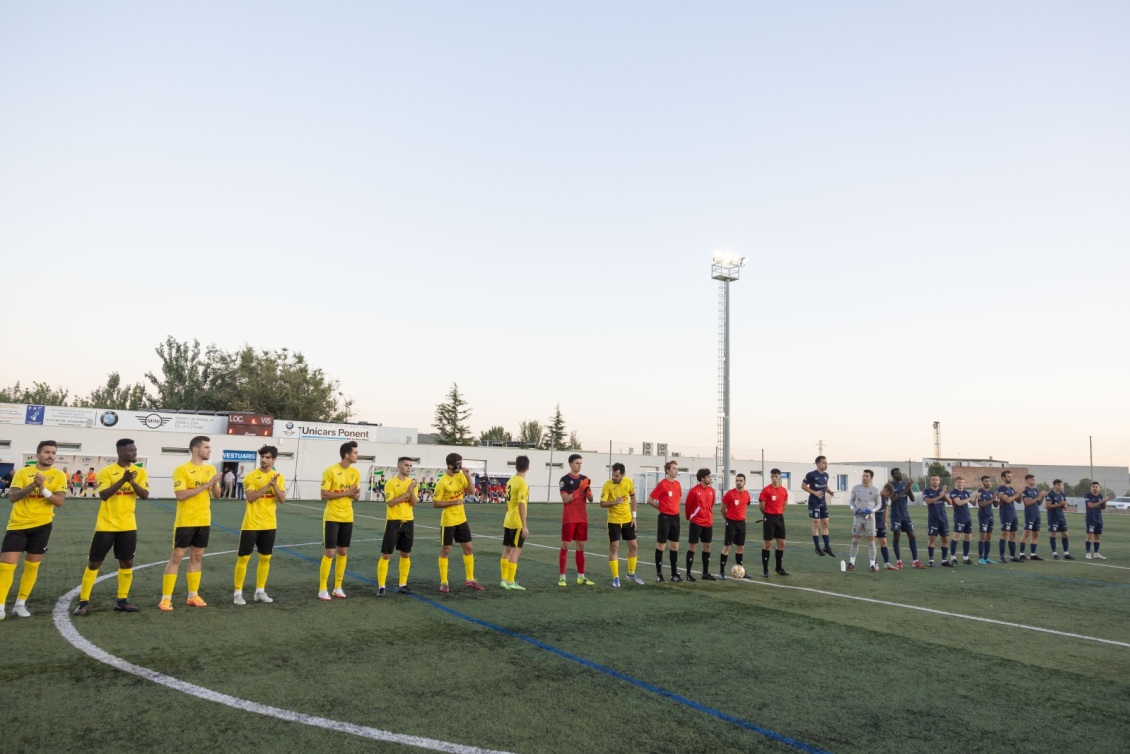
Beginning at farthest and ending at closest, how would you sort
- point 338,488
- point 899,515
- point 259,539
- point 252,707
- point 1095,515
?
point 1095,515 → point 899,515 → point 338,488 → point 259,539 → point 252,707

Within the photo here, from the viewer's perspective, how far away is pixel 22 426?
121 feet

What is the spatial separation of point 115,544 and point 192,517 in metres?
0.87

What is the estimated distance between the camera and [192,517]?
8578mm

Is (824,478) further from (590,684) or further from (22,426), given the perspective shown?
(22,426)

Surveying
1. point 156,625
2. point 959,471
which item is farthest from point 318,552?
point 959,471

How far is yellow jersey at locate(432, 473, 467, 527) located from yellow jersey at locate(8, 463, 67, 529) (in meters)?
4.70

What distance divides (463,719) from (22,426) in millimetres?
43090

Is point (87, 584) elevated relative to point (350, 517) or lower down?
lower down

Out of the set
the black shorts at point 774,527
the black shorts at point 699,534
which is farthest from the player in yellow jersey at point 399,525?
the black shorts at point 774,527

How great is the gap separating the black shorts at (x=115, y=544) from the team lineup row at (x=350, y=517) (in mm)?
12

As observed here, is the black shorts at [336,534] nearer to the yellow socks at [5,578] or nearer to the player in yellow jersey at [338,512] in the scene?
the player in yellow jersey at [338,512]

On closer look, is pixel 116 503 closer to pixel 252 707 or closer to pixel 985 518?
pixel 252 707

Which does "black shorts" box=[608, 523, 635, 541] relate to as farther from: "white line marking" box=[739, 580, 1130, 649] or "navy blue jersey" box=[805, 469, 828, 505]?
"navy blue jersey" box=[805, 469, 828, 505]

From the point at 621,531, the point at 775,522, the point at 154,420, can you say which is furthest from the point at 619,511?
the point at 154,420
